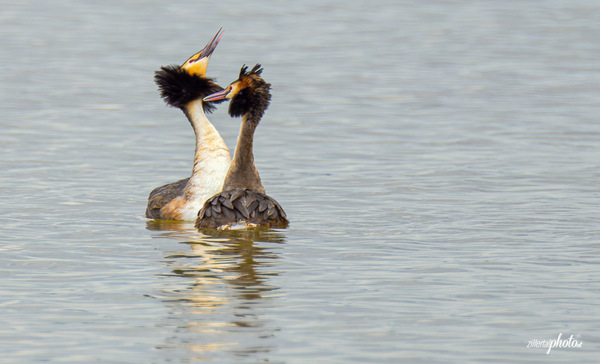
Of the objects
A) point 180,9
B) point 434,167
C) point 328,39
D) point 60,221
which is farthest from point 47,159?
point 180,9

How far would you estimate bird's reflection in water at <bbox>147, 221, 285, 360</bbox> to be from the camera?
28.8 feet

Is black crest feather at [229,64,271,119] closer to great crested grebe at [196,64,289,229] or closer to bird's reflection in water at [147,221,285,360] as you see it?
great crested grebe at [196,64,289,229]

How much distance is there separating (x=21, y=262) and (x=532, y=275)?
4643 mm

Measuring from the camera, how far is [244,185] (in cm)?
1373

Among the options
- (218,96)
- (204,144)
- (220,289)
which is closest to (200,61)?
(218,96)

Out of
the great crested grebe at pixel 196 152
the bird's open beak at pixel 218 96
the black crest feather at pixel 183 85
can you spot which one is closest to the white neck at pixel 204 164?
the great crested grebe at pixel 196 152

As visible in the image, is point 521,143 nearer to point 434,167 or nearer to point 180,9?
point 434,167

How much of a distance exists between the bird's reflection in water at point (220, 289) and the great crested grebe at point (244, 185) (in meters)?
0.15

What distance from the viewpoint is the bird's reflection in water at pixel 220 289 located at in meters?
8.78

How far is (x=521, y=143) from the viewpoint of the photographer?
1934cm

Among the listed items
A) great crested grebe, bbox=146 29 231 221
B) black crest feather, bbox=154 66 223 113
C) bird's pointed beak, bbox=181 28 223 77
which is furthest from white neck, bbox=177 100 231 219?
bird's pointed beak, bbox=181 28 223 77

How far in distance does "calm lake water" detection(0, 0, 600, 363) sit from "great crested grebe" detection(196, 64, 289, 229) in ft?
0.70

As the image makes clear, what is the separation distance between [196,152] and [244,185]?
1115 mm

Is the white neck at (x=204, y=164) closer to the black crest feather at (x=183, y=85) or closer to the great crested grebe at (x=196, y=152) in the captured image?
the great crested grebe at (x=196, y=152)
